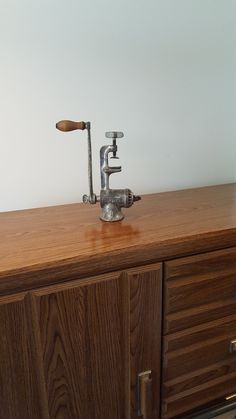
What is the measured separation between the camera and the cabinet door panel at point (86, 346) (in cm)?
58

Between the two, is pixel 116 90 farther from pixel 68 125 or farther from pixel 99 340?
pixel 99 340

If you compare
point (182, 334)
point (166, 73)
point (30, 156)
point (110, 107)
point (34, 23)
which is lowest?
point (182, 334)

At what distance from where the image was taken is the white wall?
2.76 feet

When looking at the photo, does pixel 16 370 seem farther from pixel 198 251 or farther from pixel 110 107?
pixel 110 107

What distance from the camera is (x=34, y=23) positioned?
2.68 ft

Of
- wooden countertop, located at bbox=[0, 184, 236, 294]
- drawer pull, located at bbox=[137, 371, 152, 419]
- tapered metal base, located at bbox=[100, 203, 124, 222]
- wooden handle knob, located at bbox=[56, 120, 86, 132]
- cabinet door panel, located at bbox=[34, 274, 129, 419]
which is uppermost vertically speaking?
wooden handle knob, located at bbox=[56, 120, 86, 132]

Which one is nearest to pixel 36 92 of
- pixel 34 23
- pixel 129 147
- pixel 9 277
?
pixel 34 23

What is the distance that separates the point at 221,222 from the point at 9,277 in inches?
19.9

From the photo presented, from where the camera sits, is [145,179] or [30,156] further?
[145,179]

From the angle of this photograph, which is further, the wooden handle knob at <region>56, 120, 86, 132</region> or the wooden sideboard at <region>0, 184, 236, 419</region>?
A: the wooden handle knob at <region>56, 120, 86, 132</region>

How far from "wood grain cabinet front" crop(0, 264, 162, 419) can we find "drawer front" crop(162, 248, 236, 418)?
0.13 feet

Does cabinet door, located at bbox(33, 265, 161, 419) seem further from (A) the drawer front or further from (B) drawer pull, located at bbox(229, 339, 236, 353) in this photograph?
(B) drawer pull, located at bbox(229, 339, 236, 353)

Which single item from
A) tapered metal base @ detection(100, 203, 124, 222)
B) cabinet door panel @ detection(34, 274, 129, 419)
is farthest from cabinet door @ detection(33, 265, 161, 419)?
tapered metal base @ detection(100, 203, 124, 222)

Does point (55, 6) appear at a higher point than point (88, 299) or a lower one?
higher
